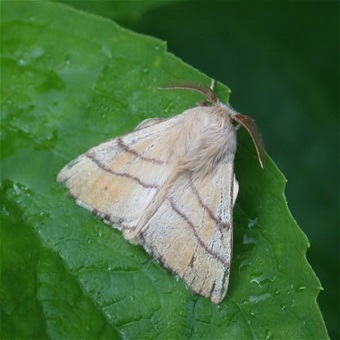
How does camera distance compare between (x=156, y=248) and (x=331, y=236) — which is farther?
(x=331, y=236)

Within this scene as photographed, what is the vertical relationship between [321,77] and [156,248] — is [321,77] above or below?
above

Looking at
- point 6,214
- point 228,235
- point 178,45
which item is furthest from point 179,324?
point 178,45

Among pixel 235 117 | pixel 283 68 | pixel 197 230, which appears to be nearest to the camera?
pixel 197 230

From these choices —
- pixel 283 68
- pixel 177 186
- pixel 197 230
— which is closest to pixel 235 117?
pixel 177 186

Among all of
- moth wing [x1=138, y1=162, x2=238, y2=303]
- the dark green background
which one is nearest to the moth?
moth wing [x1=138, y1=162, x2=238, y2=303]

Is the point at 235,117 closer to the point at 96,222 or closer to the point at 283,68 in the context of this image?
the point at 96,222

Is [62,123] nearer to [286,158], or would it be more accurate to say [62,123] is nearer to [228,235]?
[228,235]

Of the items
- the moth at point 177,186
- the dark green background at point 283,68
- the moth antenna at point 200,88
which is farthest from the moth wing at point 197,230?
the dark green background at point 283,68
